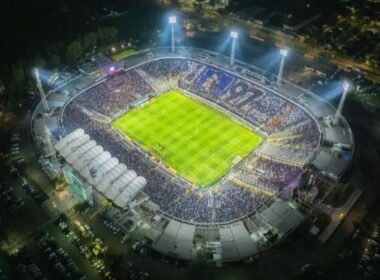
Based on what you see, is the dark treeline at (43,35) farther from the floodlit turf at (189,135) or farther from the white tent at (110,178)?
the white tent at (110,178)

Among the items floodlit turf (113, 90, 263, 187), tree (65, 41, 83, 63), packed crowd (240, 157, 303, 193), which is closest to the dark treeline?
tree (65, 41, 83, 63)

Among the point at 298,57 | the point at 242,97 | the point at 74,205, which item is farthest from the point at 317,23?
the point at 74,205

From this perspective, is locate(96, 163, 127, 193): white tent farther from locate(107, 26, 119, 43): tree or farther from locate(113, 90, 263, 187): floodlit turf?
locate(107, 26, 119, 43): tree

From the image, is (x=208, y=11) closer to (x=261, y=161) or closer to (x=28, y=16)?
(x=28, y=16)

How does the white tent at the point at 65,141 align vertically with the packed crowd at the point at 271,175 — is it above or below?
above

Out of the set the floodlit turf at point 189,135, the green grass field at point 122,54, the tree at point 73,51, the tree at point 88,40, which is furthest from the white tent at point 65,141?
the tree at point 88,40

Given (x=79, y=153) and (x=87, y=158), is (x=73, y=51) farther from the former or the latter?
(x=87, y=158)
